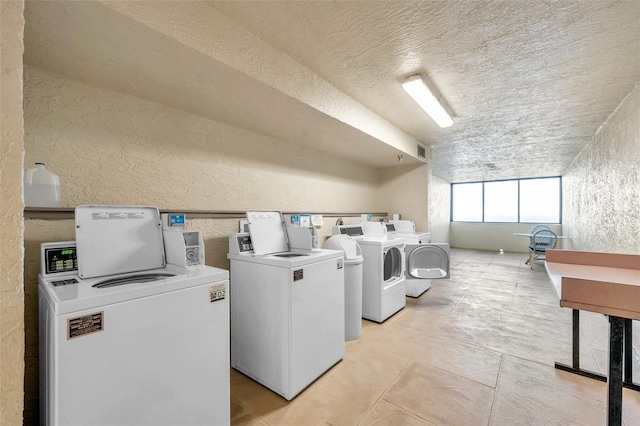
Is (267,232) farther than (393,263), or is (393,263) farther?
(393,263)

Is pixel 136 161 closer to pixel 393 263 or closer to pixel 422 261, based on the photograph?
pixel 393 263

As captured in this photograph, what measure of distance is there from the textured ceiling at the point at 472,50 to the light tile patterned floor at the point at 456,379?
1987 millimetres

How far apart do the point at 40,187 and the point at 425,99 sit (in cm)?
287

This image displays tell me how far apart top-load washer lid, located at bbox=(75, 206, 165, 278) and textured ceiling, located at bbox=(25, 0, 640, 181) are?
Answer: 82cm

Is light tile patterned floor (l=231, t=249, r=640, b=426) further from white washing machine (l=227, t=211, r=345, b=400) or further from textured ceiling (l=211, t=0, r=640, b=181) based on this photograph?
textured ceiling (l=211, t=0, r=640, b=181)

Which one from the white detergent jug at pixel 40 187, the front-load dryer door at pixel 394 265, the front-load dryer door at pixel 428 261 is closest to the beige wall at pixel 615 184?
the front-load dryer door at pixel 428 261

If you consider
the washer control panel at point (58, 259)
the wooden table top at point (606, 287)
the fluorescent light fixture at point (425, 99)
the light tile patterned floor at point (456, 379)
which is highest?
the fluorescent light fixture at point (425, 99)

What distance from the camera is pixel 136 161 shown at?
1.85m

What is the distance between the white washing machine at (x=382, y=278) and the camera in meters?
2.92

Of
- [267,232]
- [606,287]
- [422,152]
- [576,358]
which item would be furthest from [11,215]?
[422,152]

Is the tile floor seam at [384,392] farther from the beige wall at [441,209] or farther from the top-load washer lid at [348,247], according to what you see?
the beige wall at [441,209]

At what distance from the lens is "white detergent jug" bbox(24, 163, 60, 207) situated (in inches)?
56.1

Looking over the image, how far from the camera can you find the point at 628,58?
186cm

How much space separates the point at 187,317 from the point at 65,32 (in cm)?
143
